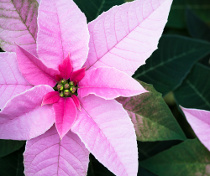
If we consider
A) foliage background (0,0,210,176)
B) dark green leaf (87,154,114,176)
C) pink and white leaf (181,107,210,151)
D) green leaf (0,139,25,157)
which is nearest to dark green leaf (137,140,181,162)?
foliage background (0,0,210,176)

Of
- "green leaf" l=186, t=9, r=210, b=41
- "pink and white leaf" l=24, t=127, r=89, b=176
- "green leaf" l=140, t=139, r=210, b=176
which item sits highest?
"green leaf" l=186, t=9, r=210, b=41

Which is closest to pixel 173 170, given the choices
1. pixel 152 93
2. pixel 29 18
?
pixel 152 93

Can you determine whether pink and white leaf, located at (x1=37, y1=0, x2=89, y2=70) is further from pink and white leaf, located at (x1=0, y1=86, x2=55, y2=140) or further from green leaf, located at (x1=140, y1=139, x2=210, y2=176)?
green leaf, located at (x1=140, y1=139, x2=210, y2=176)

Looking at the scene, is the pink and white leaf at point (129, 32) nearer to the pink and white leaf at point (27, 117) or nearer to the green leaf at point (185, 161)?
the pink and white leaf at point (27, 117)

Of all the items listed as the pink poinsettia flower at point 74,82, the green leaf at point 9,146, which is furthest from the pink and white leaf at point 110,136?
the green leaf at point 9,146

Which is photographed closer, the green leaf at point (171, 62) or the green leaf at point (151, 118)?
the green leaf at point (151, 118)

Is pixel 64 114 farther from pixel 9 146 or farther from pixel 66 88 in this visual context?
pixel 9 146

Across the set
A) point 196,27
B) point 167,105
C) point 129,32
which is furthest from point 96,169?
point 196,27
